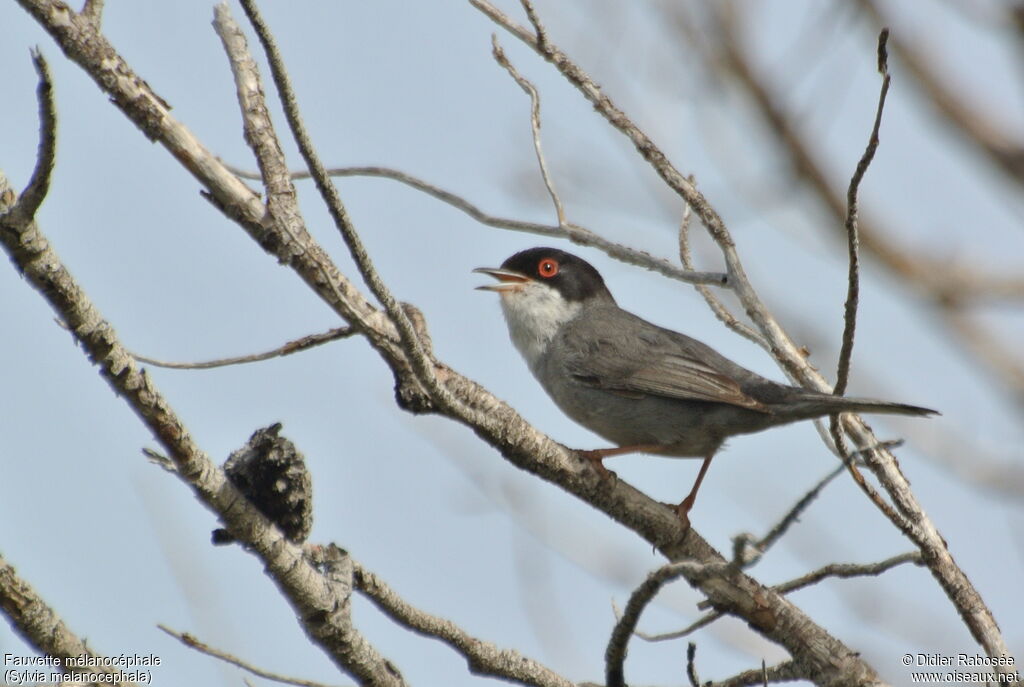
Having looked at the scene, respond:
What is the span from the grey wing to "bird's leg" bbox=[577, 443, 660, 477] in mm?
332

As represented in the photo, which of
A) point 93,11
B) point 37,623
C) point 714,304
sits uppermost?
point 714,304

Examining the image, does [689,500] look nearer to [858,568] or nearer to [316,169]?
[858,568]

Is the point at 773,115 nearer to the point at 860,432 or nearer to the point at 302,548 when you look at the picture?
the point at 860,432

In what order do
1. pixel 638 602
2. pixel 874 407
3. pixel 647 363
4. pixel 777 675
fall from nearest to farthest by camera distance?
pixel 638 602 < pixel 777 675 < pixel 874 407 < pixel 647 363

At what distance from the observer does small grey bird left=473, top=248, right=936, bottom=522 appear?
20.5 feet

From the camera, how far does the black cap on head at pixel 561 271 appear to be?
7723mm

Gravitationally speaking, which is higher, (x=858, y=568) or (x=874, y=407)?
(x=874, y=407)

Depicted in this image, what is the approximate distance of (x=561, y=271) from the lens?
7.80 m

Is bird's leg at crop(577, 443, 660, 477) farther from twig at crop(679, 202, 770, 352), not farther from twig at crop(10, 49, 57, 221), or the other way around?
twig at crop(10, 49, 57, 221)

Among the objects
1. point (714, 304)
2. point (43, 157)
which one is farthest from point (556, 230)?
point (43, 157)

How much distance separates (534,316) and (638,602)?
3877 mm

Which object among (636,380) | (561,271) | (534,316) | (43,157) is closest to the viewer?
(43,157)

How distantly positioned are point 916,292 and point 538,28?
4.51 metres

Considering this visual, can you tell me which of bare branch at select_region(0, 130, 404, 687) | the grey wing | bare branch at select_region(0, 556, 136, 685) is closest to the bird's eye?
the grey wing
